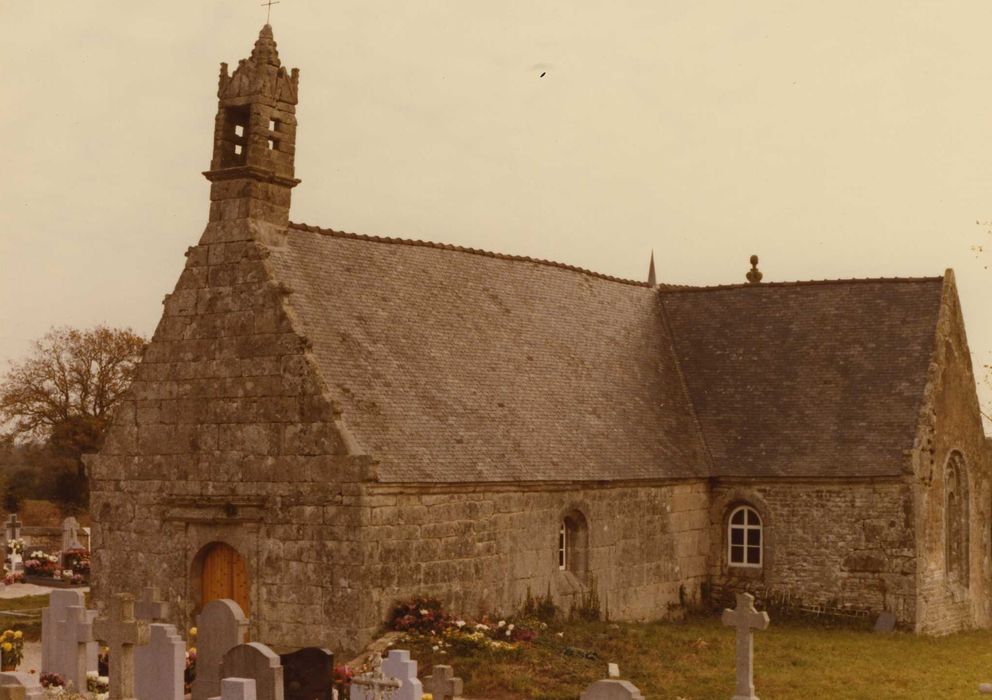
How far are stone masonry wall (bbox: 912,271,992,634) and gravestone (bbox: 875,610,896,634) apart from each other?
22.6 inches

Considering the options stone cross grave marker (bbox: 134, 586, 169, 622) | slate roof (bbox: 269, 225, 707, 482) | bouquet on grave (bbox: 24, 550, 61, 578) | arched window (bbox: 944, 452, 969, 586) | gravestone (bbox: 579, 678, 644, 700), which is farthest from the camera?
bouquet on grave (bbox: 24, 550, 61, 578)

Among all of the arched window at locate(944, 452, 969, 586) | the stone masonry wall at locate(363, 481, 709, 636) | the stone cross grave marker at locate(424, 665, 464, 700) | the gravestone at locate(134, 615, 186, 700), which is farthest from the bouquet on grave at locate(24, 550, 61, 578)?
the stone cross grave marker at locate(424, 665, 464, 700)

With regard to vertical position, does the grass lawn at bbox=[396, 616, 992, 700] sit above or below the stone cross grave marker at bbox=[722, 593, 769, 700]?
below

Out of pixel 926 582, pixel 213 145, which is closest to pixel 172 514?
pixel 213 145

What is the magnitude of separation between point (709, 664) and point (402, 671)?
368 inches

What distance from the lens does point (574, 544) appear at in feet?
102

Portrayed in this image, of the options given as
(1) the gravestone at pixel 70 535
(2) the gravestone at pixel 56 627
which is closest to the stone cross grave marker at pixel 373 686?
(2) the gravestone at pixel 56 627

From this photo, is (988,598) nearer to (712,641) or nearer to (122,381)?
(712,641)

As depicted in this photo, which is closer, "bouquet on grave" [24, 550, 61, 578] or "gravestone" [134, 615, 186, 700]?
"gravestone" [134, 615, 186, 700]

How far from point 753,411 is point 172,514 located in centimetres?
1539

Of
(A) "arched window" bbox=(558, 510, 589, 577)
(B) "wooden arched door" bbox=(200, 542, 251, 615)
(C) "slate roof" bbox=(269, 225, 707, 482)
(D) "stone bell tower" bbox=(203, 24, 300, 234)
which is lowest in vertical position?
(B) "wooden arched door" bbox=(200, 542, 251, 615)

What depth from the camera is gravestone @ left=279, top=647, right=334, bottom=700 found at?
19750 mm

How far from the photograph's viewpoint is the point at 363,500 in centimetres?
2522

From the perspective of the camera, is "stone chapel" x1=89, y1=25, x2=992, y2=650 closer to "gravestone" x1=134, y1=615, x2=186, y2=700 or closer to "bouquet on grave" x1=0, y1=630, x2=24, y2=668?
"bouquet on grave" x1=0, y1=630, x2=24, y2=668
